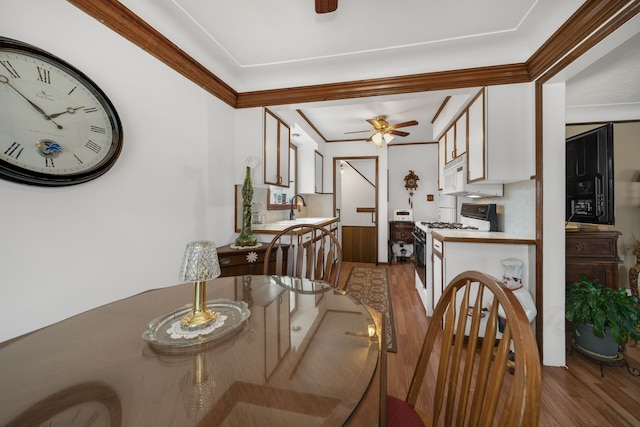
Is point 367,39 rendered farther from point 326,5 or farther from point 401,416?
point 401,416

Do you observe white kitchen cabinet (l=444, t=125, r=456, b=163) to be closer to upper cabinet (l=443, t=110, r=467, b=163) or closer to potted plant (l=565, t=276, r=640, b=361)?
upper cabinet (l=443, t=110, r=467, b=163)

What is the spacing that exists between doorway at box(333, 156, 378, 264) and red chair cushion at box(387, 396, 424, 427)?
3.85 m

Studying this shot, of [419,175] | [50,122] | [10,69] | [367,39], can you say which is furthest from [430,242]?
[10,69]

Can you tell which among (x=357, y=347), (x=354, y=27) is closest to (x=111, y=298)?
(x=357, y=347)

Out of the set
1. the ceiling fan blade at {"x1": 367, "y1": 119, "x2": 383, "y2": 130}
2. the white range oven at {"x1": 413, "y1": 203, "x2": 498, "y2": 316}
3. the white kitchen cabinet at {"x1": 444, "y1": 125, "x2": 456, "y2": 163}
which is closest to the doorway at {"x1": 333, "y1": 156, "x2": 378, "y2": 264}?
the ceiling fan blade at {"x1": 367, "y1": 119, "x2": 383, "y2": 130}

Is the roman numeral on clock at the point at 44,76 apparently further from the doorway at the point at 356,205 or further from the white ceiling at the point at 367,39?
the doorway at the point at 356,205

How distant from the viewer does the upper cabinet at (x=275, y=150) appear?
2535 mm

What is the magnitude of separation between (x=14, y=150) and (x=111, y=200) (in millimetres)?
435

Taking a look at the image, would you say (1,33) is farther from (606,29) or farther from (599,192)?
(599,192)

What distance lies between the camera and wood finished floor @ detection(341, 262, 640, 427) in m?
1.31

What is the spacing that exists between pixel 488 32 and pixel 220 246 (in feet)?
9.31

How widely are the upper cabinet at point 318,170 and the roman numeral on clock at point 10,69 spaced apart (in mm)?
3398

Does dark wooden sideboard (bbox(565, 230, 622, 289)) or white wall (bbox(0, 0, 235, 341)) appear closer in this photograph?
white wall (bbox(0, 0, 235, 341))

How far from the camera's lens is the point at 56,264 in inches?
45.4
